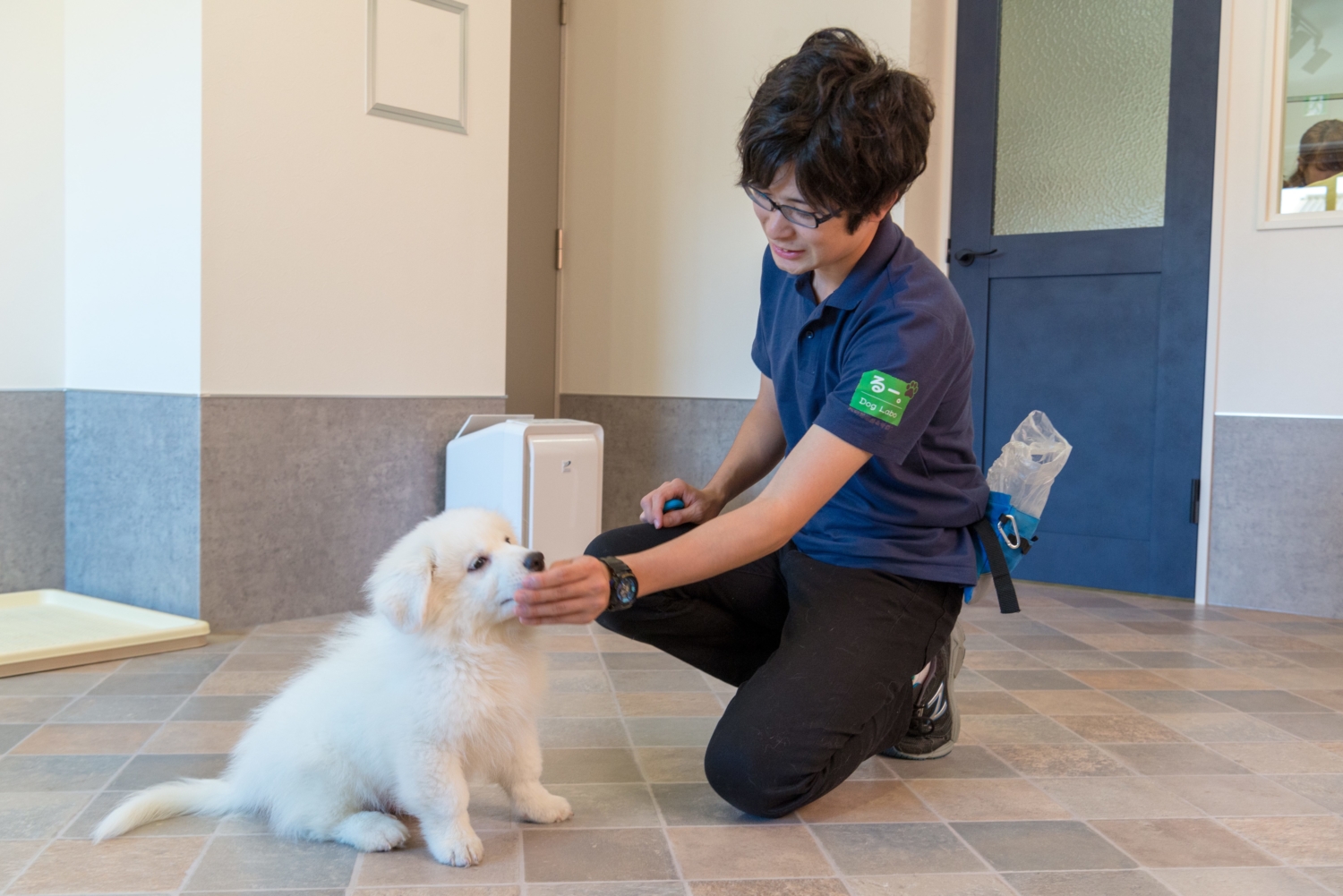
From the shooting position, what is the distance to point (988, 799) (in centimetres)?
188

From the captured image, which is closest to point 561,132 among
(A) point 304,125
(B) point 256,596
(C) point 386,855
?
A: (A) point 304,125

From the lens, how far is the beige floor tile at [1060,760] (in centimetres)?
203

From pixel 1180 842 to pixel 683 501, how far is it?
100 cm

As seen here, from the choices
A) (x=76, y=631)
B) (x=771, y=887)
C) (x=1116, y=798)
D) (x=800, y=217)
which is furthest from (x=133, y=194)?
(x=1116, y=798)

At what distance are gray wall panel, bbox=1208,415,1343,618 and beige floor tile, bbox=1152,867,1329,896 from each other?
2.31 m

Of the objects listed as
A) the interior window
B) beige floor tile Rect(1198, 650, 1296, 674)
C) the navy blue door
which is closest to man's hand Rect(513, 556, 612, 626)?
beige floor tile Rect(1198, 650, 1296, 674)

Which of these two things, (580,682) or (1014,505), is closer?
(1014,505)

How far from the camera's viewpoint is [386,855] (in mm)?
1585

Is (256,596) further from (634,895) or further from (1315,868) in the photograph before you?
(1315,868)

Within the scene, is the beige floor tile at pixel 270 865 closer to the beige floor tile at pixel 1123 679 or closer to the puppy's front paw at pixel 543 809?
the puppy's front paw at pixel 543 809

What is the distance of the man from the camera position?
1.60m

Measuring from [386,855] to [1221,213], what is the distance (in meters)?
3.39

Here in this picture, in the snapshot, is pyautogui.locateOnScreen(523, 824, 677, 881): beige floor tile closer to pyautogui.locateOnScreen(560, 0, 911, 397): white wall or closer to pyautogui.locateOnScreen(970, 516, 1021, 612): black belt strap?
pyautogui.locateOnScreen(970, 516, 1021, 612): black belt strap

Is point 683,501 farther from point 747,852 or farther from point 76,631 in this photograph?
point 76,631
